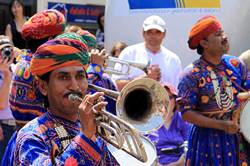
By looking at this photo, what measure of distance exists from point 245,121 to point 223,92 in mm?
269

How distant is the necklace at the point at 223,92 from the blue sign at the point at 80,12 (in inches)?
213

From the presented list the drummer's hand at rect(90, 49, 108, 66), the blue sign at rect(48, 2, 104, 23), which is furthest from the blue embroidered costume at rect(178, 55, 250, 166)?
the blue sign at rect(48, 2, 104, 23)

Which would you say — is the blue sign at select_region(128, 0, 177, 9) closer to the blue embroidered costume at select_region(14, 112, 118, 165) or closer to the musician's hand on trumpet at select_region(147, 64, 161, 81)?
the musician's hand on trumpet at select_region(147, 64, 161, 81)

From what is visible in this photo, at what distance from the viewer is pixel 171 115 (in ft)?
19.0

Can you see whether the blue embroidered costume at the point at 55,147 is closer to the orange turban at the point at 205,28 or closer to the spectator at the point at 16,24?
the orange turban at the point at 205,28

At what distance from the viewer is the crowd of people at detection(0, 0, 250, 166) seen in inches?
101

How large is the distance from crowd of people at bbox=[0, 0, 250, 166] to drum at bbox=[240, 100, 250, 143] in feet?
0.19

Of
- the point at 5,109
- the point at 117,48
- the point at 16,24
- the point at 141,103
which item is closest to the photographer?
the point at 141,103

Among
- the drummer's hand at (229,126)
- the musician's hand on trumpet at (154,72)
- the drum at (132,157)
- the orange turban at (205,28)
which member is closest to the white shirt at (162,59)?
the musician's hand on trumpet at (154,72)

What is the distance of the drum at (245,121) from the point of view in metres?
4.67

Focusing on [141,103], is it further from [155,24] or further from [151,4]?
[151,4]

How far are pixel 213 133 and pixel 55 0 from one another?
5459mm

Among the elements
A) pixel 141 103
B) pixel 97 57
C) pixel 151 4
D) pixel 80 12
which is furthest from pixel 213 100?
pixel 80 12

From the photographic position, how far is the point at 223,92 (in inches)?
185
